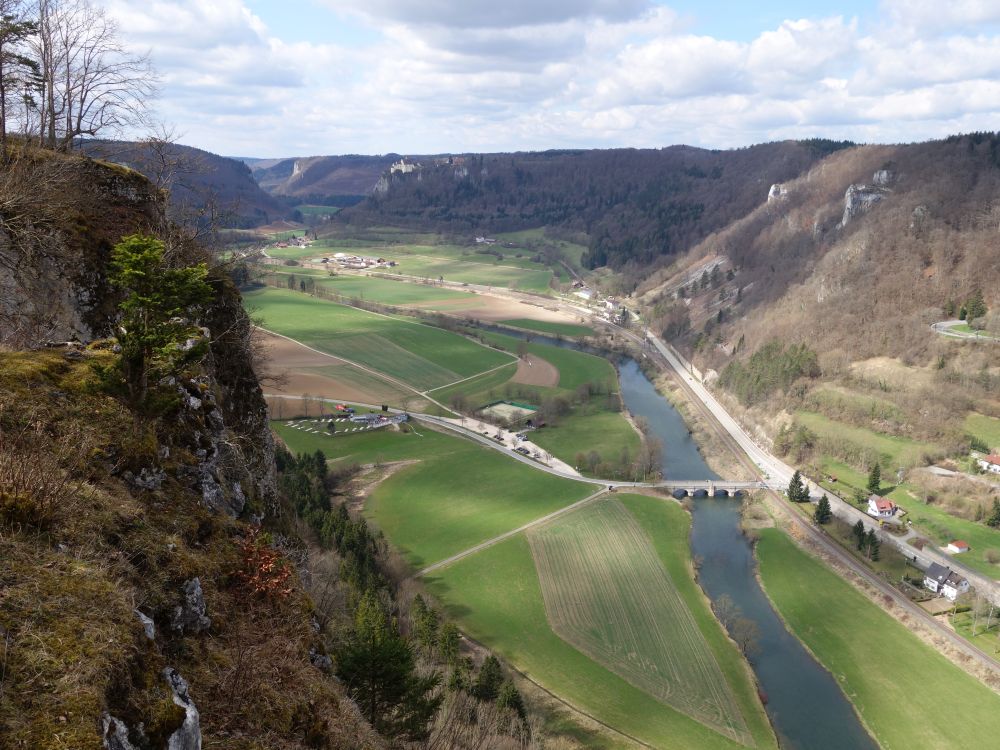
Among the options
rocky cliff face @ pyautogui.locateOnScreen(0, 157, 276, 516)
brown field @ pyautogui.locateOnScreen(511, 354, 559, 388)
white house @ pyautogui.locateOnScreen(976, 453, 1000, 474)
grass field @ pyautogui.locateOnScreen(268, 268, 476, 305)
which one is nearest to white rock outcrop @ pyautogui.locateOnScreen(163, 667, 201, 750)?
rocky cliff face @ pyautogui.locateOnScreen(0, 157, 276, 516)

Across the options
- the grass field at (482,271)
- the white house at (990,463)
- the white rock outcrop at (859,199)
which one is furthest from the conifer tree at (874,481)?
the grass field at (482,271)

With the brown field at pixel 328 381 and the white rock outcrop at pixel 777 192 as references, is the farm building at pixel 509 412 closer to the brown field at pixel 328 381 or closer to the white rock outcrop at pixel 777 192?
the brown field at pixel 328 381

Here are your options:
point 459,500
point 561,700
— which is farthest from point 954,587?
point 459,500

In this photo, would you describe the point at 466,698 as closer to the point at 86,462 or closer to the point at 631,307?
the point at 86,462

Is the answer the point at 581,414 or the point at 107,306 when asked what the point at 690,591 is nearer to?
the point at 581,414

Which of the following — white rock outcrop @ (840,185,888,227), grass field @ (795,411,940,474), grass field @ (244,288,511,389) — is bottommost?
grass field @ (795,411,940,474)

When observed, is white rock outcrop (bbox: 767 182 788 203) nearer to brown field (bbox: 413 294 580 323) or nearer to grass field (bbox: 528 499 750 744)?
brown field (bbox: 413 294 580 323)

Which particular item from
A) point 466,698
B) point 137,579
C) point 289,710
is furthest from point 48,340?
point 466,698
